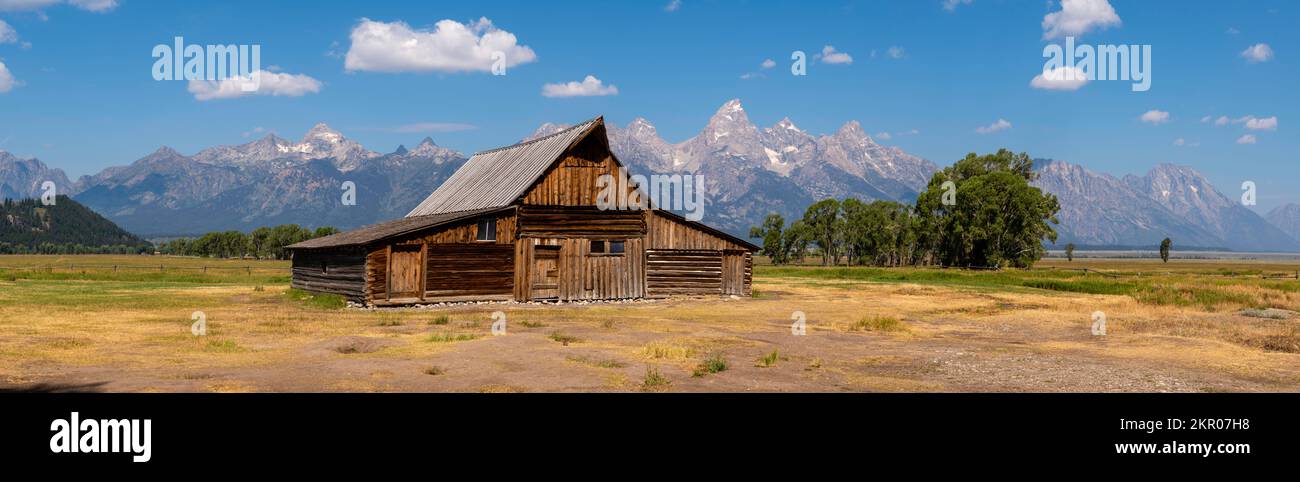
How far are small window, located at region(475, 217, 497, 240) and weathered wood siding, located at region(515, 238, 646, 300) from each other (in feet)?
4.56

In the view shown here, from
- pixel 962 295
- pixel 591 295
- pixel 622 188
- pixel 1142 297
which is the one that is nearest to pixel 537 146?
pixel 622 188

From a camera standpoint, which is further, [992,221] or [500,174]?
[992,221]

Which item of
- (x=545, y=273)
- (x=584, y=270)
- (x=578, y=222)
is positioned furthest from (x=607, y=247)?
(x=545, y=273)

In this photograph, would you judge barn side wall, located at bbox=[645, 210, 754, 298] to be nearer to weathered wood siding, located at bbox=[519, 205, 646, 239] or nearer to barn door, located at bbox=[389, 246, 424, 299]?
weathered wood siding, located at bbox=[519, 205, 646, 239]

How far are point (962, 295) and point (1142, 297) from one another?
30.5ft

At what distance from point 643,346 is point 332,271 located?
2310 centimetres

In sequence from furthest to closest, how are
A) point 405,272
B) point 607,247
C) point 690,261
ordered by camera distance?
point 690,261
point 607,247
point 405,272

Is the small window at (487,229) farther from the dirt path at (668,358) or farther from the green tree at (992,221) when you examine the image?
the green tree at (992,221)

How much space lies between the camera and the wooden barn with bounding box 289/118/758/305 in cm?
3534

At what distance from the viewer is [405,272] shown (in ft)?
115

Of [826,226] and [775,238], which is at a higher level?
[826,226]

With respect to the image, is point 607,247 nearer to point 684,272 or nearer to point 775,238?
point 684,272
